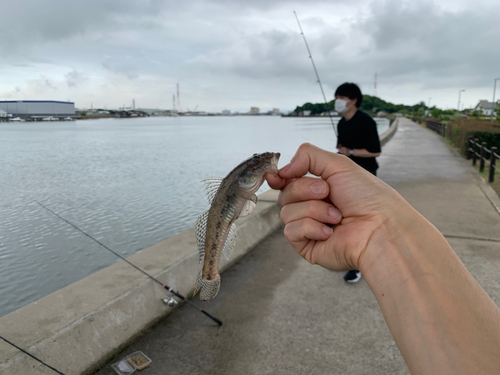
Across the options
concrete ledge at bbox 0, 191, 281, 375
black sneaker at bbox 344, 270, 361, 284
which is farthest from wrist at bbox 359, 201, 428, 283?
black sneaker at bbox 344, 270, 361, 284

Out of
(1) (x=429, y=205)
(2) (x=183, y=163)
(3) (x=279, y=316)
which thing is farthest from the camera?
(2) (x=183, y=163)

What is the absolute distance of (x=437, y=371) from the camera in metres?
1.38

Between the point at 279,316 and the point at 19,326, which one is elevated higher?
the point at 19,326

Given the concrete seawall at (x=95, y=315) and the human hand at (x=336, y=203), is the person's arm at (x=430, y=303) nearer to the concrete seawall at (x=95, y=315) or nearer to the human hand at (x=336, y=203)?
the human hand at (x=336, y=203)

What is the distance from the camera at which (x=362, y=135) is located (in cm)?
525

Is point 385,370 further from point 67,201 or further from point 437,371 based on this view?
point 67,201

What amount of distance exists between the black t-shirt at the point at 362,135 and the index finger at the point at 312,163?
335cm

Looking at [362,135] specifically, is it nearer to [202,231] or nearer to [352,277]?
[352,277]

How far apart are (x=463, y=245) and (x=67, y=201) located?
9986mm

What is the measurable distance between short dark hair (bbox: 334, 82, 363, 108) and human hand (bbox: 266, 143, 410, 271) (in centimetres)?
355

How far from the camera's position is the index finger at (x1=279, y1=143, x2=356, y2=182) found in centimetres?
197

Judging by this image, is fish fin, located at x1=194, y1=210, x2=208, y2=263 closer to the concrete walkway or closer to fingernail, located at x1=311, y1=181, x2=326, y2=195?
fingernail, located at x1=311, y1=181, x2=326, y2=195

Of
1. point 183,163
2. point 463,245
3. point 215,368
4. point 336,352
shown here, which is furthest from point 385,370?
point 183,163

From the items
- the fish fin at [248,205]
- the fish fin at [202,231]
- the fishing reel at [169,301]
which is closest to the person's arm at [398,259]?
the fish fin at [248,205]
